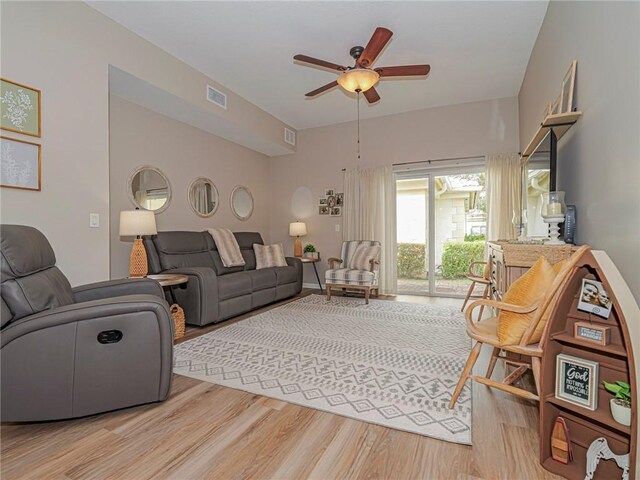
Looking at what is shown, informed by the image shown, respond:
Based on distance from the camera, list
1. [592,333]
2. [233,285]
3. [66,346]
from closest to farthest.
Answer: [592,333]
[66,346]
[233,285]

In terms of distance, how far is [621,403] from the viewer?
1.19 m

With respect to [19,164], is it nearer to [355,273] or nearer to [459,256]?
[355,273]

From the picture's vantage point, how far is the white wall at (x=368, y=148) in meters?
4.78

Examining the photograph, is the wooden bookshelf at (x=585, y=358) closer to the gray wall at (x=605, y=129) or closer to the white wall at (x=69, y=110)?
the gray wall at (x=605, y=129)

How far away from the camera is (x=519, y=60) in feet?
12.1

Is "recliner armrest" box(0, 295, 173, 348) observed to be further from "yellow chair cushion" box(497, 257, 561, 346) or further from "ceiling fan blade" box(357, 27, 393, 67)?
"ceiling fan blade" box(357, 27, 393, 67)

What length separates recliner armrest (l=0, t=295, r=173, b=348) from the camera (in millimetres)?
1532

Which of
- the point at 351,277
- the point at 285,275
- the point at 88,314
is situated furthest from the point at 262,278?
the point at 88,314

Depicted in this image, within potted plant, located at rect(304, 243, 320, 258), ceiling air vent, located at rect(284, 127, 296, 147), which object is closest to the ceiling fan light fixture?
ceiling air vent, located at rect(284, 127, 296, 147)

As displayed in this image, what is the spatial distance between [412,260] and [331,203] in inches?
70.4

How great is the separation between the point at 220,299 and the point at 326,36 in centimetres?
303

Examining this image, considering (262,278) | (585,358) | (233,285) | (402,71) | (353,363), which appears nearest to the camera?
(585,358)

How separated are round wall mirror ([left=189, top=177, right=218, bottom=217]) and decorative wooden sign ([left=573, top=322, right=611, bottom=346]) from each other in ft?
14.8

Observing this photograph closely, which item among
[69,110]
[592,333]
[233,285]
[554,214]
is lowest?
[233,285]
